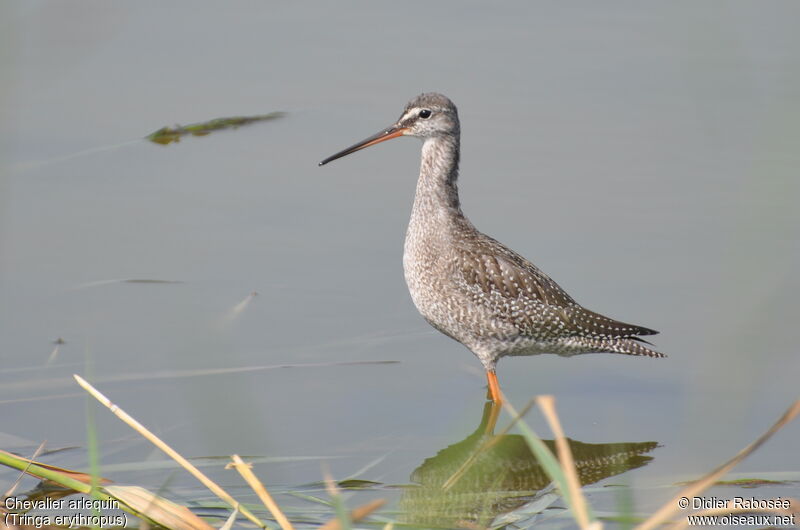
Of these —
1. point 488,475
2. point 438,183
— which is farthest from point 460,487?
point 438,183

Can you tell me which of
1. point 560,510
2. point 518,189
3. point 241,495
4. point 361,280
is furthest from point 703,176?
point 241,495

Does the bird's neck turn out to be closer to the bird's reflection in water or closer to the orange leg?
the orange leg

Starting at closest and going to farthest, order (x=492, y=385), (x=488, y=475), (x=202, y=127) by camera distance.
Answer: (x=488, y=475) < (x=492, y=385) < (x=202, y=127)

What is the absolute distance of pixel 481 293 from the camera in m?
7.46

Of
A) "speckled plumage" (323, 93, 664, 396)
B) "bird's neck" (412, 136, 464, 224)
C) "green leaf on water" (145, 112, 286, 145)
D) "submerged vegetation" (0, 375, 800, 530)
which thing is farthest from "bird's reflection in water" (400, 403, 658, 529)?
"green leaf on water" (145, 112, 286, 145)

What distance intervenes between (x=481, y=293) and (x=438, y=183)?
0.86 meters

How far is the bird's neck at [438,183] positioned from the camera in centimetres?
773

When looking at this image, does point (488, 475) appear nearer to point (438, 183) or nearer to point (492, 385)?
point (492, 385)

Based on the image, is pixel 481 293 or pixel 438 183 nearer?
pixel 481 293

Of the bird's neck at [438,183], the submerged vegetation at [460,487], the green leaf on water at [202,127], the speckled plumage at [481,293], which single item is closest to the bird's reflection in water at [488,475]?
the submerged vegetation at [460,487]

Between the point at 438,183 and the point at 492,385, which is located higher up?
the point at 438,183

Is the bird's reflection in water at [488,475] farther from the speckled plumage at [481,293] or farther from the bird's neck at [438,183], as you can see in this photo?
the bird's neck at [438,183]

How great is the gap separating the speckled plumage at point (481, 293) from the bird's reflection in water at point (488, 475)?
510 mm

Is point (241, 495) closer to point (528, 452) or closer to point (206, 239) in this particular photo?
point (528, 452)
